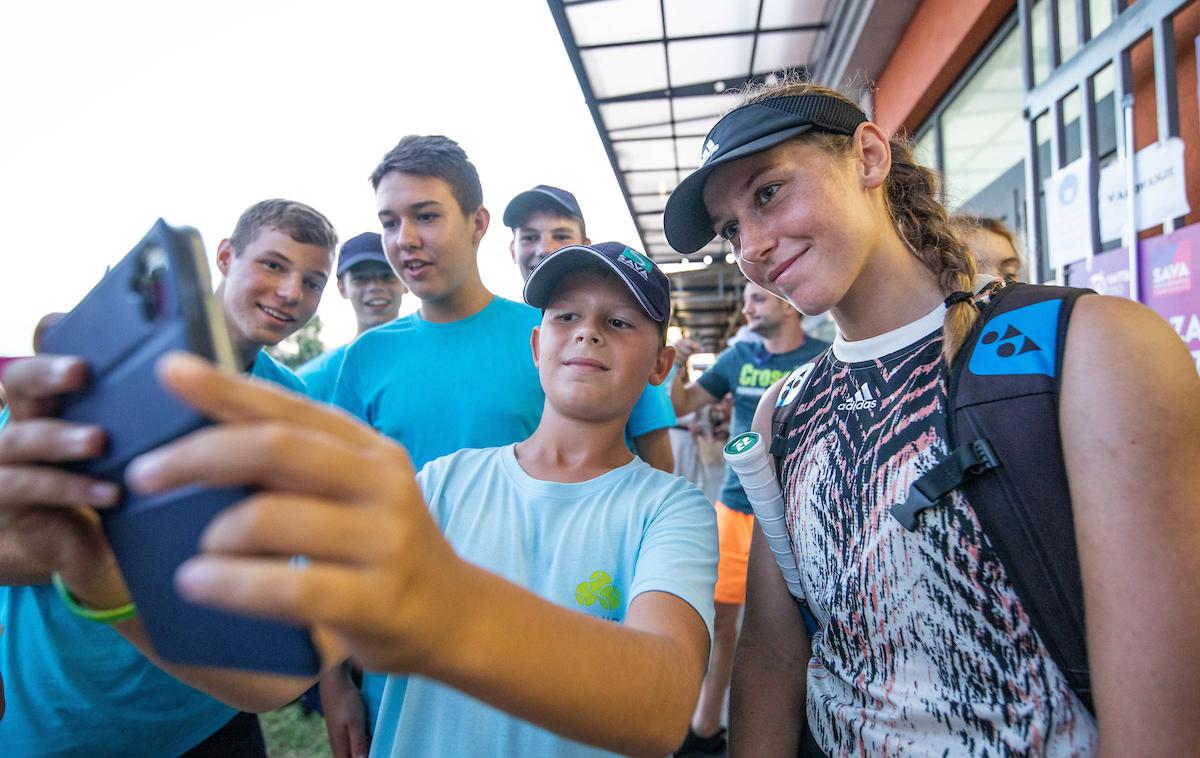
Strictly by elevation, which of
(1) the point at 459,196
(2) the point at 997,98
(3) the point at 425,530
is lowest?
(3) the point at 425,530

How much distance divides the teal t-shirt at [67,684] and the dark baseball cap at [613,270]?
50.5 inches

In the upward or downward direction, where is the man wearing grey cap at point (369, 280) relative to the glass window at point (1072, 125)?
downward

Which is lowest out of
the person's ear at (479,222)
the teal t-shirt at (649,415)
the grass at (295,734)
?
the grass at (295,734)

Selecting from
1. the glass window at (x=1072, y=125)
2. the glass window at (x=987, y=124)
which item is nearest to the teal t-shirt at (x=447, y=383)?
the glass window at (x=1072, y=125)

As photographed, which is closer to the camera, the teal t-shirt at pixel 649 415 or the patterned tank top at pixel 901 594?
the patterned tank top at pixel 901 594

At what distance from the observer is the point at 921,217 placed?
139cm

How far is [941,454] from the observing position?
3.48 feet

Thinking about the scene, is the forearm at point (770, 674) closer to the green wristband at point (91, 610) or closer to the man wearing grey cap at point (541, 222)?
the green wristband at point (91, 610)

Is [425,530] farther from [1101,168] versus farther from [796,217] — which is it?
[1101,168]

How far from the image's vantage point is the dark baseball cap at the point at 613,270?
152cm

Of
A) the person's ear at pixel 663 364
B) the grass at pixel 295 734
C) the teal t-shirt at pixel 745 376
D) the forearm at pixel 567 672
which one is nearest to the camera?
the forearm at pixel 567 672

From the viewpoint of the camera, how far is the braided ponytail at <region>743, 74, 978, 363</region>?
3.71ft

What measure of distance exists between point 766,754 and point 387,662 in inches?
46.3

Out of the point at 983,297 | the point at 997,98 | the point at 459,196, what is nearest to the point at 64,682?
the point at 459,196
